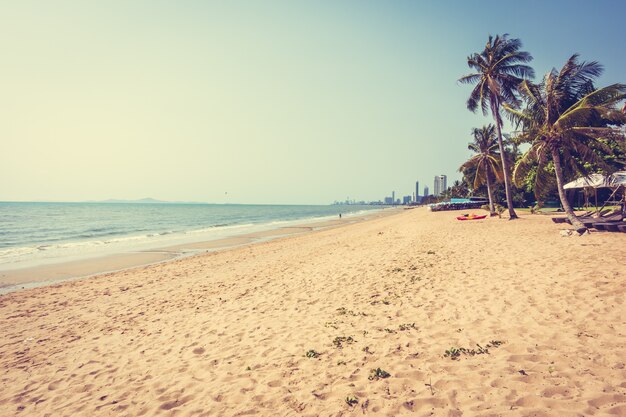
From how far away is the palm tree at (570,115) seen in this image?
14.4m

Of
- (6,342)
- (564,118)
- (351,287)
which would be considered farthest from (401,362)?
(564,118)

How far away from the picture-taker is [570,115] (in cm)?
1459

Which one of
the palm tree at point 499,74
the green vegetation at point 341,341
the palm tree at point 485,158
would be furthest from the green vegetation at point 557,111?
the green vegetation at point 341,341

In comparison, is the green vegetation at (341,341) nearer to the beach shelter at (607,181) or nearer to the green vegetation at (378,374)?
the green vegetation at (378,374)

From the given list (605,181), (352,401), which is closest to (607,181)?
(605,181)

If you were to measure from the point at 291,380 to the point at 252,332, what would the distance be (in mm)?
2137

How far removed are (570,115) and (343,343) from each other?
655 inches

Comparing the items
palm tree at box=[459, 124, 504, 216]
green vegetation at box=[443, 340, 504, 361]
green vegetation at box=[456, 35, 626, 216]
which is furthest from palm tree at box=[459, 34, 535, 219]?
green vegetation at box=[443, 340, 504, 361]

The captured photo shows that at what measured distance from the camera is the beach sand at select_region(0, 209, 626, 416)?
389 centimetres

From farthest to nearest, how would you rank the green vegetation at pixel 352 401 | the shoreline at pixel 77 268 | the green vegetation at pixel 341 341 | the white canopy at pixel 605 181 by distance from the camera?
the white canopy at pixel 605 181, the shoreline at pixel 77 268, the green vegetation at pixel 341 341, the green vegetation at pixel 352 401

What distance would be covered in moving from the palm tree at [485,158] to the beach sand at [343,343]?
86.6 feet

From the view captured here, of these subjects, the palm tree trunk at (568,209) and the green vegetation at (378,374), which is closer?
the green vegetation at (378,374)

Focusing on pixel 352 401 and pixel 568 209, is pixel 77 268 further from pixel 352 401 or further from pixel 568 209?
pixel 568 209

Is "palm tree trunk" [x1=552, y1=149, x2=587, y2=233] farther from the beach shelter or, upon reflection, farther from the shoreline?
A: the shoreline
